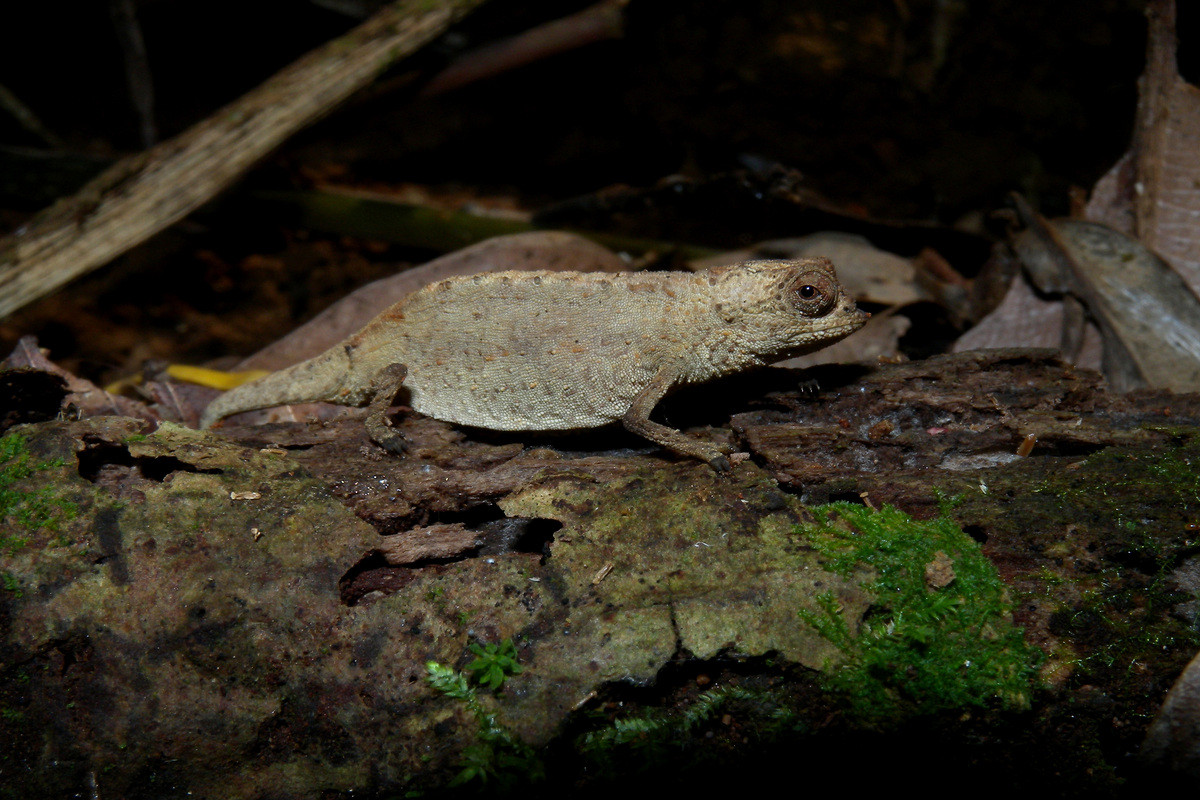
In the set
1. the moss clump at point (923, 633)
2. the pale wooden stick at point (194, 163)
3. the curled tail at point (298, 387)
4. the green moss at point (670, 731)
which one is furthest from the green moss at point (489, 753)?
the pale wooden stick at point (194, 163)

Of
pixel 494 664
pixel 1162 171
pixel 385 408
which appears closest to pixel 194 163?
pixel 385 408

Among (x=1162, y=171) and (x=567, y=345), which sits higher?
(x=1162, y=171)

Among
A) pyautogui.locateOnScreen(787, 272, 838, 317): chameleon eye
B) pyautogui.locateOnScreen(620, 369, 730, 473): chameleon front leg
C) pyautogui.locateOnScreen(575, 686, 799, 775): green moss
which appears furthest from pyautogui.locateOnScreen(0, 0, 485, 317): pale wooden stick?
pyautogui.locateOnScreen(575, 686, 799, 775): green moss

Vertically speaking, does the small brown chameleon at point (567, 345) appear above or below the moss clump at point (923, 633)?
above

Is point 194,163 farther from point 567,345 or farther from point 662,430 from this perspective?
point 662,430

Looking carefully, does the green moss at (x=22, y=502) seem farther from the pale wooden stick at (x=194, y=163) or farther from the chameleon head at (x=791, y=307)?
the chameleon head at (x=791, y=307)

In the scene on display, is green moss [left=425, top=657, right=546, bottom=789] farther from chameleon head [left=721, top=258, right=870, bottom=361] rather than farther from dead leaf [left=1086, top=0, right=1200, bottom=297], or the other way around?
dead leaf [left=1086, top=0, right=1200, bottom=297]

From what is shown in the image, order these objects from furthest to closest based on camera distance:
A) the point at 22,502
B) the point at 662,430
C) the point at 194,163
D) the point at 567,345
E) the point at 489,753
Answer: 1. the point at 194,163
2. the point at 567,345
3. the point at 662,430
4. the point at 22,502
5. the point at 489,753
